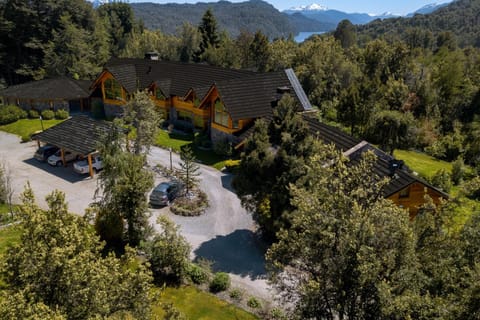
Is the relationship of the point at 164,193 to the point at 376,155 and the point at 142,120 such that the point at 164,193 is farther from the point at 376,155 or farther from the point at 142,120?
the point at 376,155

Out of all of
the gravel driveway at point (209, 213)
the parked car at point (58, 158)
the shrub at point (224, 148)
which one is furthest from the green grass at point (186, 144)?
the parked car at point (58, 158)

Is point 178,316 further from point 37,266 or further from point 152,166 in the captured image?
point 152,166

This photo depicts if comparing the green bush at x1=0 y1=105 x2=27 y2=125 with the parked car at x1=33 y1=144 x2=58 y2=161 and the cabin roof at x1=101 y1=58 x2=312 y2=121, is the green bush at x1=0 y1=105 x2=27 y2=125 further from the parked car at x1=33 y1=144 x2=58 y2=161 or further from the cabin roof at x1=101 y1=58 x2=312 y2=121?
the parked car at x1=33 y1=144 x2=58 y2=161

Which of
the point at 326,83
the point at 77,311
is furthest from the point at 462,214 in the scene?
the point at 326,83

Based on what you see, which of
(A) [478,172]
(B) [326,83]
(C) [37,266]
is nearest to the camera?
(C) [37,266]

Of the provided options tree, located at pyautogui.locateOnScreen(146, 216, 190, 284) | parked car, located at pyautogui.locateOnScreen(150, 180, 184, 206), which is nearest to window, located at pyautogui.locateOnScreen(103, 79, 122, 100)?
parked car, located at pyautogui.locateOnScreen(150, 180, 184, 206)

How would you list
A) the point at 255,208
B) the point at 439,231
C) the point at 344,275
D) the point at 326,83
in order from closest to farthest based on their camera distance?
the point at 344,275
the point at 439,231
the point at 255,208
the point at 326,83
